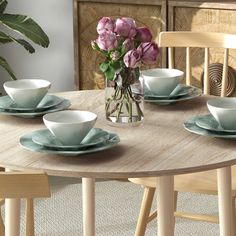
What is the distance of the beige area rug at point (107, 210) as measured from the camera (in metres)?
3.32

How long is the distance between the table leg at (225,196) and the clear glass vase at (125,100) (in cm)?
33

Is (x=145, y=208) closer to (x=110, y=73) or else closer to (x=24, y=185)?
(x=110, y=73)

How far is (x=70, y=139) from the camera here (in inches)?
72.6

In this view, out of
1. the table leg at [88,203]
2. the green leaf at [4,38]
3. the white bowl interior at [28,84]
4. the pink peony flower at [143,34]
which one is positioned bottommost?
the table leg at [88,203]

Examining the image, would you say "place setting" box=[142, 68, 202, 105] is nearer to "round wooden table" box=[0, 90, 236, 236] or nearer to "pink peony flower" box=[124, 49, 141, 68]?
"round wooden table" box=[0, 90, 236, 236]

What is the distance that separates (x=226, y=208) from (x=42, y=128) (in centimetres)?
63

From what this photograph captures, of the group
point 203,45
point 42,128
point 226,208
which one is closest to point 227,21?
point 203,45

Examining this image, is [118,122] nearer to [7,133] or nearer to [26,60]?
[7,133]

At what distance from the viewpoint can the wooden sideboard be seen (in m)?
3.52

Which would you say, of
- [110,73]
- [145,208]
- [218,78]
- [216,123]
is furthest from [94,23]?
[216,123]

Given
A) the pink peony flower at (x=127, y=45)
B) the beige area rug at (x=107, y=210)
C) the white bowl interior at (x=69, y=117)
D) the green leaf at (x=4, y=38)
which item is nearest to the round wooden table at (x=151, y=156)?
the white bowl interior at (x=69, y=117)

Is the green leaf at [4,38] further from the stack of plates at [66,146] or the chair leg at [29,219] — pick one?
the stack of plates at [66,146]

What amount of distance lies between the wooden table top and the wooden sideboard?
4.51 feet

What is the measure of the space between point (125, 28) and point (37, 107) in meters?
0.36
